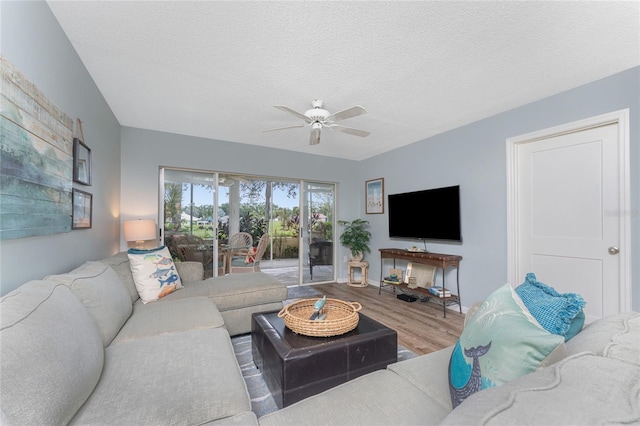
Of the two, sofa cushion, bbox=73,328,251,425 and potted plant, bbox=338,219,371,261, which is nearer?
sofa cushion, bbox=73,328,251,425

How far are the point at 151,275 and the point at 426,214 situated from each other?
11.2 ft

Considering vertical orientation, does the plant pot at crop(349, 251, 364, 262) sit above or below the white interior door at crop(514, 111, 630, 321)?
below

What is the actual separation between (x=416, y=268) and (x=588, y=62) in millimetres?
2808

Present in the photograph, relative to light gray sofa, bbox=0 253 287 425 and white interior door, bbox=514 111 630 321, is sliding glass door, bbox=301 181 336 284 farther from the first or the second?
light gray sofa, bbox=0 253 287 425

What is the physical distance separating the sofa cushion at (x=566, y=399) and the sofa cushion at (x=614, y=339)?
0.49ft

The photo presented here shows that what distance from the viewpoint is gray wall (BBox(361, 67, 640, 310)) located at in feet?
7.25

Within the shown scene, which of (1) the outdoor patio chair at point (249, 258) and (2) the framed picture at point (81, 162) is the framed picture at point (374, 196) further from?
(2) the framed picture at point (81, 162)

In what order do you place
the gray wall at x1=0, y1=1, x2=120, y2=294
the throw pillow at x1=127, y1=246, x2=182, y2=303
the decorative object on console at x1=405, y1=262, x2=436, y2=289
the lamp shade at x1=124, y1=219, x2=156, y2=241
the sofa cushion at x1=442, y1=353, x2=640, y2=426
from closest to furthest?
the sofa cushion at x1=442, y1=353, x2=640, y2=426
the gray wall at x1=0, y1=1, x2=120, y2=294
the throw pillow at x1=127, y1=246, x2=182, y2=303
the lamp shade at x1=124, y1=219, x2=156, y2=241
the decorative object on console at x1=405, y1=262, x2=436, y2=289

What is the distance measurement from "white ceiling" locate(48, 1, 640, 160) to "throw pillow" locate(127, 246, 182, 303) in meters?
1.61

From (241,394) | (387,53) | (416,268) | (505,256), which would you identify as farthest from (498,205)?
(241,394)

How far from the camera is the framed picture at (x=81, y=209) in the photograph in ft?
6.54

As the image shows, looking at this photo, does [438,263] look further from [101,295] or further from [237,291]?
[101,295]

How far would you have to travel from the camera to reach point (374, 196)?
501cm

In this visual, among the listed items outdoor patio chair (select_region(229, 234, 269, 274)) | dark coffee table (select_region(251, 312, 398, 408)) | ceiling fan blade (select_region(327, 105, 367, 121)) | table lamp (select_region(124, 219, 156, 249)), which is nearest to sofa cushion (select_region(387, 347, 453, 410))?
dark coffee table (select_region(251, 312, 398, 408))
